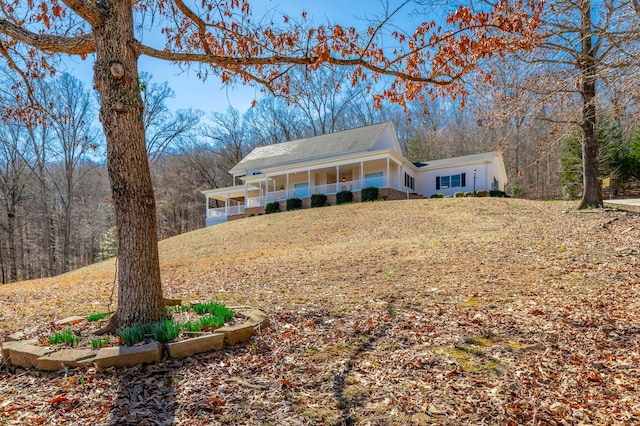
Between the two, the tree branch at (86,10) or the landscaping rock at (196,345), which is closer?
the landscaping rock at (196,345)

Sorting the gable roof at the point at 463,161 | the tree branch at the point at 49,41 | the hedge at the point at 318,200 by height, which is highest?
the gable roof at the point at 463,161

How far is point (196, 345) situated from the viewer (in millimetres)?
3311

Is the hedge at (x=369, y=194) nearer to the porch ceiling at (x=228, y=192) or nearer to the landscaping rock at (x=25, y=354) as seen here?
the porch ceiling at (x=228, y=192)

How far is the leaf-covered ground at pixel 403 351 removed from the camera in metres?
2.41

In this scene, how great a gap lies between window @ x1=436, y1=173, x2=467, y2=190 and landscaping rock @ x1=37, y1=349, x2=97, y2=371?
23999mm

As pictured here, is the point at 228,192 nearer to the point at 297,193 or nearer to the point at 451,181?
the point at 297,193

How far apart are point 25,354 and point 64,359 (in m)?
0.47

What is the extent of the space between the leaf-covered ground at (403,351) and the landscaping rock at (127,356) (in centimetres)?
9

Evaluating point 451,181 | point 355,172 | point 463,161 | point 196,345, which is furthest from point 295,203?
point 196,345

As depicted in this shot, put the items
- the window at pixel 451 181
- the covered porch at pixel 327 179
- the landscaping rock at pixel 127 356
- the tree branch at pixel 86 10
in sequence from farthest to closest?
the window at pixel 451 181 → the covered porch at pixel 327 179 → the tree branch at pixel 86 10 → the landscaping rock at pixel 127 356

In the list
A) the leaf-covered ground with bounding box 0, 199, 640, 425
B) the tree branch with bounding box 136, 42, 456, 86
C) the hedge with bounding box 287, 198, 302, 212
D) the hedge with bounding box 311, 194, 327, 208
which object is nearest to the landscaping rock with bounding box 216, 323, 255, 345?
the leaf-covered ground with bounding box 0, 199, 640, 425

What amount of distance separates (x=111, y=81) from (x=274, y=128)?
37.1m

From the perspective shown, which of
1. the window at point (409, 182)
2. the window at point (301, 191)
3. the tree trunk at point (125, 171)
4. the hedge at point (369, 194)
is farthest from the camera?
the window at point (301, 191)

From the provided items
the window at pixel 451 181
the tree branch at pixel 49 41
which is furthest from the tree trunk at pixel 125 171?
the window at pixel 451 181
